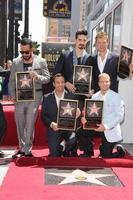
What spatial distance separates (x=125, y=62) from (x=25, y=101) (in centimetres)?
141

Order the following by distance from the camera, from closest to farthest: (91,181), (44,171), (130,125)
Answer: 1. (91,181)
2. (44,171)
3. (130,125)

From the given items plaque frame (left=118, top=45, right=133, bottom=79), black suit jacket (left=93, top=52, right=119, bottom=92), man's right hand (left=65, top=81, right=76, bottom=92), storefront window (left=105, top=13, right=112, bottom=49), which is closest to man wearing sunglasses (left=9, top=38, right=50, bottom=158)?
man's right hand (left=65, top=81, right=76, bottom=92)

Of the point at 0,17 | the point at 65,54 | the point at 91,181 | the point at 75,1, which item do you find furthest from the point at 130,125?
the point at 75,1

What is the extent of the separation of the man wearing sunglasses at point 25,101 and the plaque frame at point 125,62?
0.99 m

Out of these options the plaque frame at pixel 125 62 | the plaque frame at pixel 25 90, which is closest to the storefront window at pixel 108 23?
the plaque frame at pixel 125 62

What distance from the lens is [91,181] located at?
192 inches

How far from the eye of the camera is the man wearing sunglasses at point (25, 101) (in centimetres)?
586

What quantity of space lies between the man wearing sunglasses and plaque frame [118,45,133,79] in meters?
0.99

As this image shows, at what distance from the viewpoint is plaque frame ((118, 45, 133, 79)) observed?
18.3ft

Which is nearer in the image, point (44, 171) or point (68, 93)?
point (44, 171)

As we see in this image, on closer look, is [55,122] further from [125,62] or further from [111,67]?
[125,62]

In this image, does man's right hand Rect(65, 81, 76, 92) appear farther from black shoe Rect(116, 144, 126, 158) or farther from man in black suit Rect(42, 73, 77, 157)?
black shoe Rect(116, 144, 126, 158)

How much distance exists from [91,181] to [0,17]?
1459cm

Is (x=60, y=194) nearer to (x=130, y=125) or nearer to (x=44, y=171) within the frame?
(x=44, y=171)
